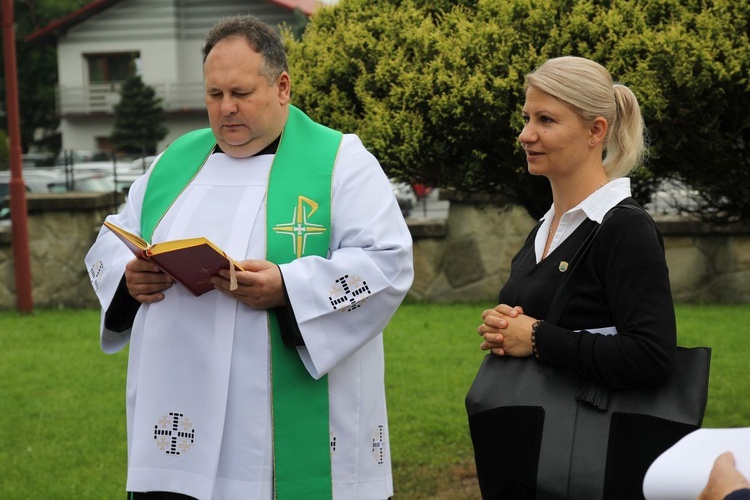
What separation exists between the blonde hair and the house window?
36430 mm

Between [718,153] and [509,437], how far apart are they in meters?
2.30

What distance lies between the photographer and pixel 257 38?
360 cm

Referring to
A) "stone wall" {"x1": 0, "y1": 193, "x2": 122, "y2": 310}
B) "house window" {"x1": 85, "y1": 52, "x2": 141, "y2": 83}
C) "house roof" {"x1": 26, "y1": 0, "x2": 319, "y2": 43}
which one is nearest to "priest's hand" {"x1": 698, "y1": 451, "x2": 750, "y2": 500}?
"stone wall" {"x1": 0, "y1": 193, "x2": 122, "y2": 310}

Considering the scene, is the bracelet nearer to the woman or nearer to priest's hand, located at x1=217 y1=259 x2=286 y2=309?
the woman

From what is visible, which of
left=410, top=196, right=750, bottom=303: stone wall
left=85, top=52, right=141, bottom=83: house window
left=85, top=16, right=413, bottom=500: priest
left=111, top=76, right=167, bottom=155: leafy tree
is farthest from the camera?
left=85, top=52, right=141, bottom=83: house window

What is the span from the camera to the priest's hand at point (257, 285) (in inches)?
132

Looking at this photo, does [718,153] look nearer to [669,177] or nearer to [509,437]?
[669,177]

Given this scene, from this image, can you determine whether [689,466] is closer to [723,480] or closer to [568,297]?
[723,480]

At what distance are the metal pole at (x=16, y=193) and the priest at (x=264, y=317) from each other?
7.50 metres

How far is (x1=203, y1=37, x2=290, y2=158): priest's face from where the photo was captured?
353cm

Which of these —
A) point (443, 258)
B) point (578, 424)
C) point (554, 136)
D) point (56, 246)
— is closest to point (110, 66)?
point (56, 246)

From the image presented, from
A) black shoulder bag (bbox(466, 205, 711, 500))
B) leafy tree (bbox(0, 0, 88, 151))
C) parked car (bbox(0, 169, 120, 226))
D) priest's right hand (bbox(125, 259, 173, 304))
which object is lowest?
leafy tree (bbox(0, 0, 88, 151))

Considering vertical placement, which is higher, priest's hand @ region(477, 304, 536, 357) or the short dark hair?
the short dark hair

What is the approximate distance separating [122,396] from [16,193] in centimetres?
378
